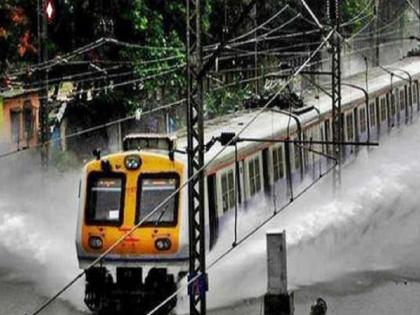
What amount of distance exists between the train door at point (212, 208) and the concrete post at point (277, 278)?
1.44m

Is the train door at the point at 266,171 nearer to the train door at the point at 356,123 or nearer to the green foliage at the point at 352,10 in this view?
the train door at the point at 356,123

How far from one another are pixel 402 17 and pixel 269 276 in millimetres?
52742

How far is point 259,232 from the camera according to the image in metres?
21.6

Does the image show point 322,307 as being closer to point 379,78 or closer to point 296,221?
point 296,221

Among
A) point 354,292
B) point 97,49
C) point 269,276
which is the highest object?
point 97,49

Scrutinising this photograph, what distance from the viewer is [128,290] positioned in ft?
57.2

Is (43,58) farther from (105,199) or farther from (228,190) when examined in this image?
(105,199)

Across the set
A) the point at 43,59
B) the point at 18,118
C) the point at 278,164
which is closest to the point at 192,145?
the point at 278,164

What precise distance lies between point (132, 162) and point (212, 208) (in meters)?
1.62

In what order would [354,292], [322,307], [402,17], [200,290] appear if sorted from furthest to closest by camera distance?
[402,17], [354,292], [322,307], [200,290]

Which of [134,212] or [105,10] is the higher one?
[105,10]

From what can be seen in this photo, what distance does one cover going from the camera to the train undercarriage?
1723 cm

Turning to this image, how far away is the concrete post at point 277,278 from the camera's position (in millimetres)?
16891

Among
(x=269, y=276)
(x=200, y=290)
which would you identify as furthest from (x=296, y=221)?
(x=200, y=290)
